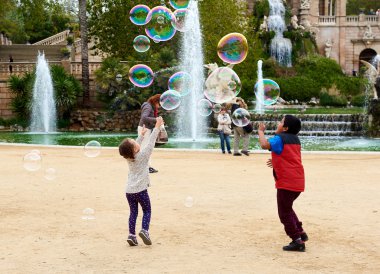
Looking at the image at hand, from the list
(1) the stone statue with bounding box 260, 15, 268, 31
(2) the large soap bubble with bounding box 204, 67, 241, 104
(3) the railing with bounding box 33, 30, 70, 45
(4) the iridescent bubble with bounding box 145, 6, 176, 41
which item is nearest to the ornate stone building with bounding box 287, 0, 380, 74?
(1) the stone statue with bounding box 260, 15, 268, 31

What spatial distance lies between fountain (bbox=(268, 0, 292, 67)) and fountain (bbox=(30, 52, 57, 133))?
24984mm

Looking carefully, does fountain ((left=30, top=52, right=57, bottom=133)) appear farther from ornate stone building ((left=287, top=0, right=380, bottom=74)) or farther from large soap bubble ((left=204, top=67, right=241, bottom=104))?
ornate stone building ((left=287, top=0, right=380, bottom=74))

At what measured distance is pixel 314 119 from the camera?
28.5 m

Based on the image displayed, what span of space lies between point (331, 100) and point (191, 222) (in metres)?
39.4

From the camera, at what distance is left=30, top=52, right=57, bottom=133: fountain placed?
30.8 metres

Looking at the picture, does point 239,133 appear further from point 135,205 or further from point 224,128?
point 135,205

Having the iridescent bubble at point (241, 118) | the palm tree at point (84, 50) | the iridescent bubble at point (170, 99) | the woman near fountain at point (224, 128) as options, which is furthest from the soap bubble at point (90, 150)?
the palm tree at point (84, 50)

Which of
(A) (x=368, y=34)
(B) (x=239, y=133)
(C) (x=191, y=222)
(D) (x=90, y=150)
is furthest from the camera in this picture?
(A) (x=368, y=34)

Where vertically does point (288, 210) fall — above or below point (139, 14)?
below

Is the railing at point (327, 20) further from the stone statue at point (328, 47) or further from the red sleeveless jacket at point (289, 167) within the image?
the red sleeveless jacket at point (289, 167)

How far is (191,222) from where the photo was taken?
8664 mm

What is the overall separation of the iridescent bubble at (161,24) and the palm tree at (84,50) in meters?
14.6

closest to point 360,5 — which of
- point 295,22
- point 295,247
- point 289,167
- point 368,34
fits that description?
point 368,34

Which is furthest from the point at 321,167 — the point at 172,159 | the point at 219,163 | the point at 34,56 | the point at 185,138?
the point at 34,56
